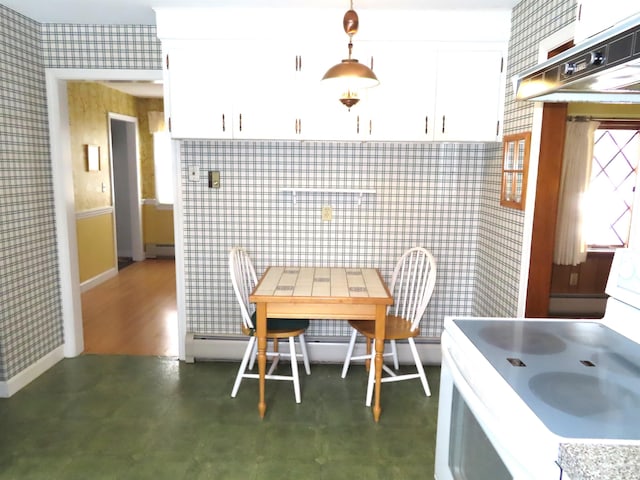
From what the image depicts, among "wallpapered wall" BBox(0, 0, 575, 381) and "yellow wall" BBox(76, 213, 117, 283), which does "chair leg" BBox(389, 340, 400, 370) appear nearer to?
"wallpapered wall" BBox(0, 0, 575, 381)

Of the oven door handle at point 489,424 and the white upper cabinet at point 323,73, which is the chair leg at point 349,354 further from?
the oven door handle at point 489,424

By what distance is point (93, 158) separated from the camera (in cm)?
517

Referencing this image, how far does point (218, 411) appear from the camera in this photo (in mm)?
2623

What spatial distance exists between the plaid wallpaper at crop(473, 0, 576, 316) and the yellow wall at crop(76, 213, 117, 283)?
410cm

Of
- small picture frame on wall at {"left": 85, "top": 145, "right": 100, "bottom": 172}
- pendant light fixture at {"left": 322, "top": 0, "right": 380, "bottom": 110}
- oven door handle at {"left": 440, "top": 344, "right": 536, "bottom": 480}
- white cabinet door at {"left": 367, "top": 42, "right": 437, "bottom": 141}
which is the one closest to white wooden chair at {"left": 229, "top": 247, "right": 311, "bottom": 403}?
white cabinet door at {"left": 367, "top": 42, "right": 437, "bottom": 141}

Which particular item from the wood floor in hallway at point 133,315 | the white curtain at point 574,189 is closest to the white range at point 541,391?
the wood floor in hallway at point 133,315

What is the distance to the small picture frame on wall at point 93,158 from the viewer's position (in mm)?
5062

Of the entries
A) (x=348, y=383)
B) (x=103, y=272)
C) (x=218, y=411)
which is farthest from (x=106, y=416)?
(x=103, y=272)

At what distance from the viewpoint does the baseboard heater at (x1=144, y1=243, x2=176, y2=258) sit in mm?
6766

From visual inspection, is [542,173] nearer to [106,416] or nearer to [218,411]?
[218,411]

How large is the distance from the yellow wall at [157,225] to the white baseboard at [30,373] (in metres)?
3.59

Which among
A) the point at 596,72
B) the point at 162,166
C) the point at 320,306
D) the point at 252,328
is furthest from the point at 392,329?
the point at 162,166

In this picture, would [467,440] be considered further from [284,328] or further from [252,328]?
[252,328]

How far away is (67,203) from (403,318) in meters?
2.45
